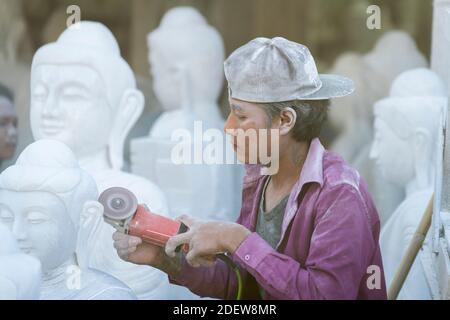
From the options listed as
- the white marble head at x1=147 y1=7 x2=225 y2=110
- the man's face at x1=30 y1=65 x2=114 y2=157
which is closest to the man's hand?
the man's face at x1=30 y1=65 x2=114 y2=157

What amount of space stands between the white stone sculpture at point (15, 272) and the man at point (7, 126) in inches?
35.3

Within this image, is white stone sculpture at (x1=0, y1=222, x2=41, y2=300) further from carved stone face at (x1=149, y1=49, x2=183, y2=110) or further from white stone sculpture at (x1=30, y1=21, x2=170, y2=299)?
carved stone face at (x1=149, y1=49, x2=183, y2=110)

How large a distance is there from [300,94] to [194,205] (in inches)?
60.6

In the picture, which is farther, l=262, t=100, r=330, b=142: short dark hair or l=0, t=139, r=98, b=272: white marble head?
l=0, t=139, r=98, b=272: white marble head

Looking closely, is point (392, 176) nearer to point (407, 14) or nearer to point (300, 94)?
point (407, 14)

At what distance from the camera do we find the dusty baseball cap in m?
3.13

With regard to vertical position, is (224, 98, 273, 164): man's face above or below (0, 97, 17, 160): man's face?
above

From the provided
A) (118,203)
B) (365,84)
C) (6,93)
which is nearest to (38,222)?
(118,203)

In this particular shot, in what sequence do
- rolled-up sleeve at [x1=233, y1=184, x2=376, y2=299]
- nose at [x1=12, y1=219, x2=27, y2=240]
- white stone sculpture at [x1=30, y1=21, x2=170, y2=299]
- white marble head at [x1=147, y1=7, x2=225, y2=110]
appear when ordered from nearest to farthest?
rolled-up sleeve at [x1=233, y1=184, x2=376, y2=299] < nose at [x1=12, y1=219, x2=27, y2=240] < white stone sculpture at [x1=30, y1=21, x2=170, y2=299] < white marble head at [x1=147, y1=7, x2=225, y2=110]

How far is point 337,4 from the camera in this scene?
539 cm

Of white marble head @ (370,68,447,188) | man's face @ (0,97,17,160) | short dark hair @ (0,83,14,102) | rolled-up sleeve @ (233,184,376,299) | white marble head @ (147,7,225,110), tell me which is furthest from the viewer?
white marble head @ (147,7,225,110)

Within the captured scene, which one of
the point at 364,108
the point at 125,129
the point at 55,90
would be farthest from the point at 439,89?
the point at 55,90

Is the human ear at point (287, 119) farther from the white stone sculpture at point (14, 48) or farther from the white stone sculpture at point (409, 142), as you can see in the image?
the white stone sculpture at point (14, 48)

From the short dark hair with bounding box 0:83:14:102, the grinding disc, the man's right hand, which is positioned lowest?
the man's right hand
